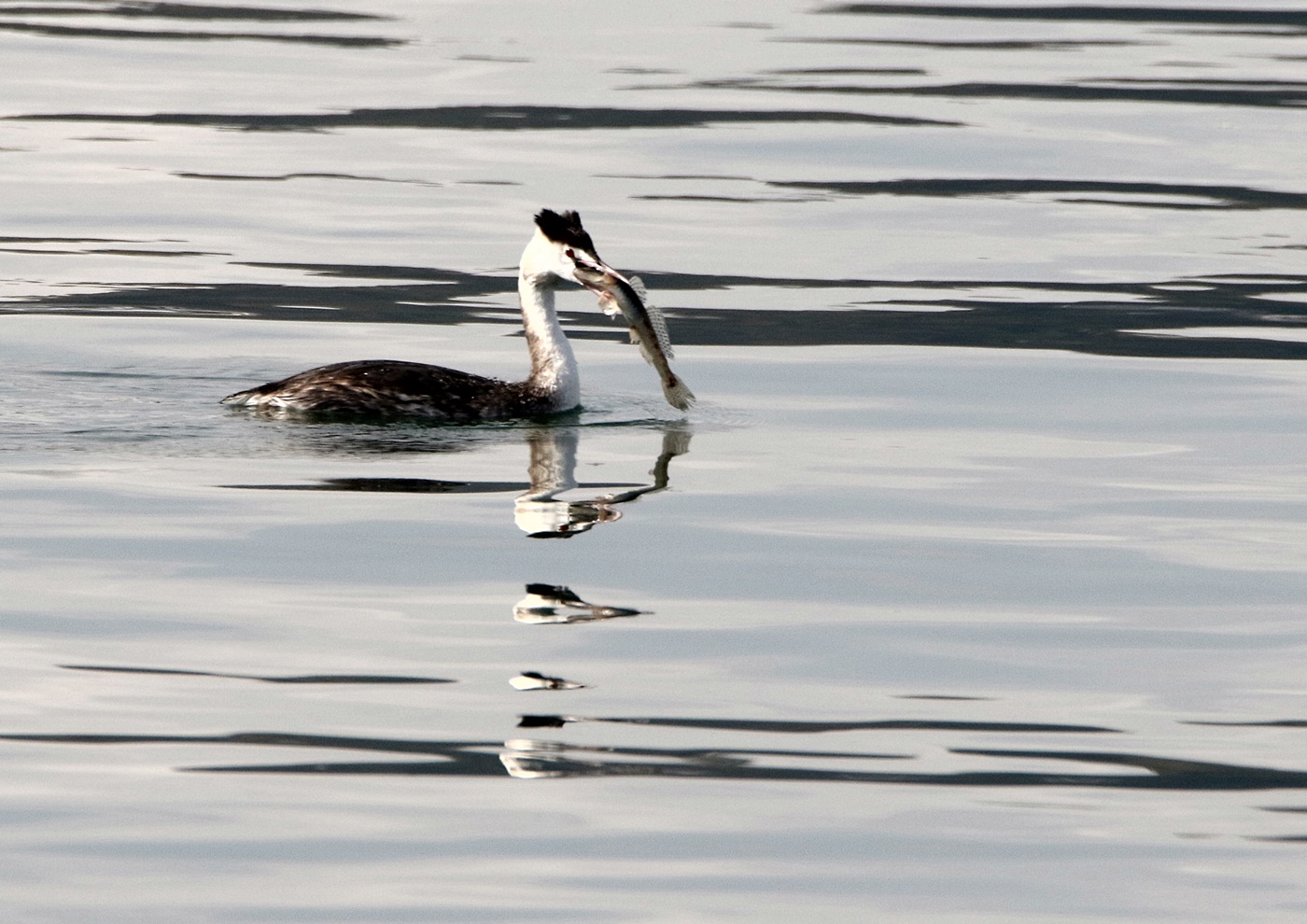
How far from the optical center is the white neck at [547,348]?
560 inches

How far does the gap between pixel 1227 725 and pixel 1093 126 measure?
19247 millimetres

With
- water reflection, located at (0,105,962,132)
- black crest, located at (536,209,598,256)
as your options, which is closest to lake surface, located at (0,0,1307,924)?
water reflection, located at (0,105,962,132)

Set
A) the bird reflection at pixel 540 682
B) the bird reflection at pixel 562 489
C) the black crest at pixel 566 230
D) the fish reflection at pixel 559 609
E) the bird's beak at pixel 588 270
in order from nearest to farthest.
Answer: the bird reflection at pixel 540 682
the fish reflection at pixel 559 609
the bird reflection at pixel 562 489
the bird's beak at pixel 588 270
the black crest at pixel 566 230

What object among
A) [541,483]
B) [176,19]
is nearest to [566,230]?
[541,483]

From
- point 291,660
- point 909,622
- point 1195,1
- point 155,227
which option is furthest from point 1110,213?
point 1195,1

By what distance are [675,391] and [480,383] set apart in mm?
1258

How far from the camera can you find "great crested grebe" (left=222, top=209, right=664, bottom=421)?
13.5 meters

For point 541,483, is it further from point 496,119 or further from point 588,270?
point 496,119

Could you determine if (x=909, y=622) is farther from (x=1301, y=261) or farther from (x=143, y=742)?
(x=1301, y=261)

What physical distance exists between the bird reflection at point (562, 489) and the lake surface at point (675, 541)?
2.2 inches

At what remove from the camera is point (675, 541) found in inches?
432

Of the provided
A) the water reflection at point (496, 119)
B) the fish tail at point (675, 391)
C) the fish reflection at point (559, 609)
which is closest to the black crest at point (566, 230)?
the fish tail at point (675, 391)

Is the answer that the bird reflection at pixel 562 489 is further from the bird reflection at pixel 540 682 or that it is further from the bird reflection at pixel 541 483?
the bird reflection at pixel 540 682

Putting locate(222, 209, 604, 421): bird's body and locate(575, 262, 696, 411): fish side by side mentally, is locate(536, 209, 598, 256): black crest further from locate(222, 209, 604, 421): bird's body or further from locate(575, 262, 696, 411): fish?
locate(575, 262, 696, 411): fish
